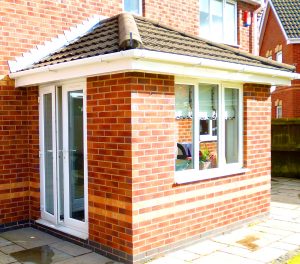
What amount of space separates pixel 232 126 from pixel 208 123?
67 cm

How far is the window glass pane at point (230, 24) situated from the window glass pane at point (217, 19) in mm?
197

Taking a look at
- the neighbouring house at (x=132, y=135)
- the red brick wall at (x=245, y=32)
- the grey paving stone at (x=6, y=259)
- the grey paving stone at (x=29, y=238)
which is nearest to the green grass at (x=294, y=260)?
the neighbouring house at (x=132, y=135)

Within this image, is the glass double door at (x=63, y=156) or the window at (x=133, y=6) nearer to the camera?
the glass double door at (x=63, y=156)

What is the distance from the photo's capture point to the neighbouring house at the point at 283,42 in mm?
17828

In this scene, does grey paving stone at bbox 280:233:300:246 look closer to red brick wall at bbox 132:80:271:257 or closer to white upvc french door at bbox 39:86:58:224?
red brick wall at bbox 132:80:271:257

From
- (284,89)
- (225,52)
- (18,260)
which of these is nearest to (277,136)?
(284,89)

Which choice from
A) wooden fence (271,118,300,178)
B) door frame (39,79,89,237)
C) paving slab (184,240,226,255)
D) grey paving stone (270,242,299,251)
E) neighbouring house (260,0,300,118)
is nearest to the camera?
paving slab (184,240,226,255)

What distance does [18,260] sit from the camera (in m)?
5.28

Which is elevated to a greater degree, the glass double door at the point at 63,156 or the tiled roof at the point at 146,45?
the tiled roof at the point at 146,45

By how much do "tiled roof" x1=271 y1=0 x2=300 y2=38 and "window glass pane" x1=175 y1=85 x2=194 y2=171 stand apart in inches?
538

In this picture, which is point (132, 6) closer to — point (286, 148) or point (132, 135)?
point (132, 135)

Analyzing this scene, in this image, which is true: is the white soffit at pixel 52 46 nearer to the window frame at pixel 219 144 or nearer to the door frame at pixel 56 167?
the door frame at pixel 56 167

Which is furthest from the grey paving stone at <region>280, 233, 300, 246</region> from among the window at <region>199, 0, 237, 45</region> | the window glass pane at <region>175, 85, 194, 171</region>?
the window at <region>199, 0, 237, 45</region>

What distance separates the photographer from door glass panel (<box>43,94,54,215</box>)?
21.9 feet
